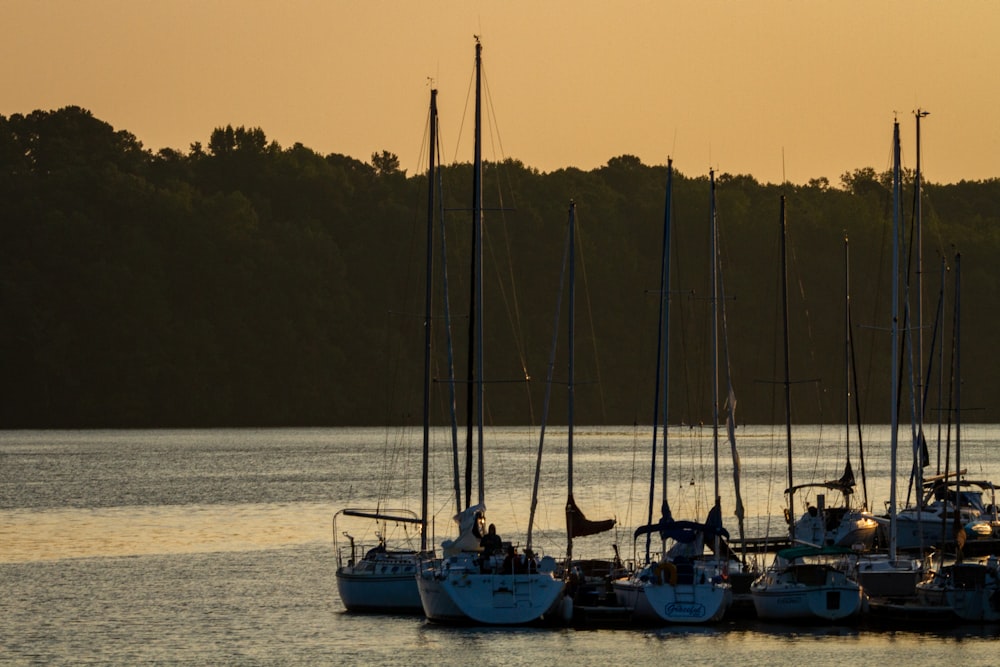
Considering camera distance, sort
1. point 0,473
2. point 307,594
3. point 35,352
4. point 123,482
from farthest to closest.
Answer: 1. point 35,352
2. point 0,473
3. point 123,482
4. point 307,594

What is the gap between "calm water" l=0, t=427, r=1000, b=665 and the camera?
160 feet

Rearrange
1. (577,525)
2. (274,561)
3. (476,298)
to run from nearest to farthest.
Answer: (476,298), (577,525), (274,561)

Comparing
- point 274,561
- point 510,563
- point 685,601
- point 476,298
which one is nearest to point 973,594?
point 685,601

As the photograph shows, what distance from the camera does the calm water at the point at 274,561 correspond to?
4881 cm

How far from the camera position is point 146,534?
8525 cm

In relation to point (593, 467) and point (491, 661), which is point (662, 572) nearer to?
point (491, 661)

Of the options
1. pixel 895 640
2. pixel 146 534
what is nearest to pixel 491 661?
pixel 895 640

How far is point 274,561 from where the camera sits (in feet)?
236

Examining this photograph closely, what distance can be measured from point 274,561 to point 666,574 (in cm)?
2457

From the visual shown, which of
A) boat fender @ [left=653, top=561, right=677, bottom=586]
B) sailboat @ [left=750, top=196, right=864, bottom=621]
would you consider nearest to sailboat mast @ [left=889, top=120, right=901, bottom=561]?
sailboat @ [left=750, top=196, right=864, bottom=621]

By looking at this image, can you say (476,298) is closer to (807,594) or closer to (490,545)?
(490,545)

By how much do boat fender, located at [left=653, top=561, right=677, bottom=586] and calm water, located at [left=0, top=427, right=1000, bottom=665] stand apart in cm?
121

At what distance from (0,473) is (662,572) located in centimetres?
9082

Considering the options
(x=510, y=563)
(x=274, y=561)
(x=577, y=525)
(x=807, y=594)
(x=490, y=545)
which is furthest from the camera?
(x=274, y=561)
